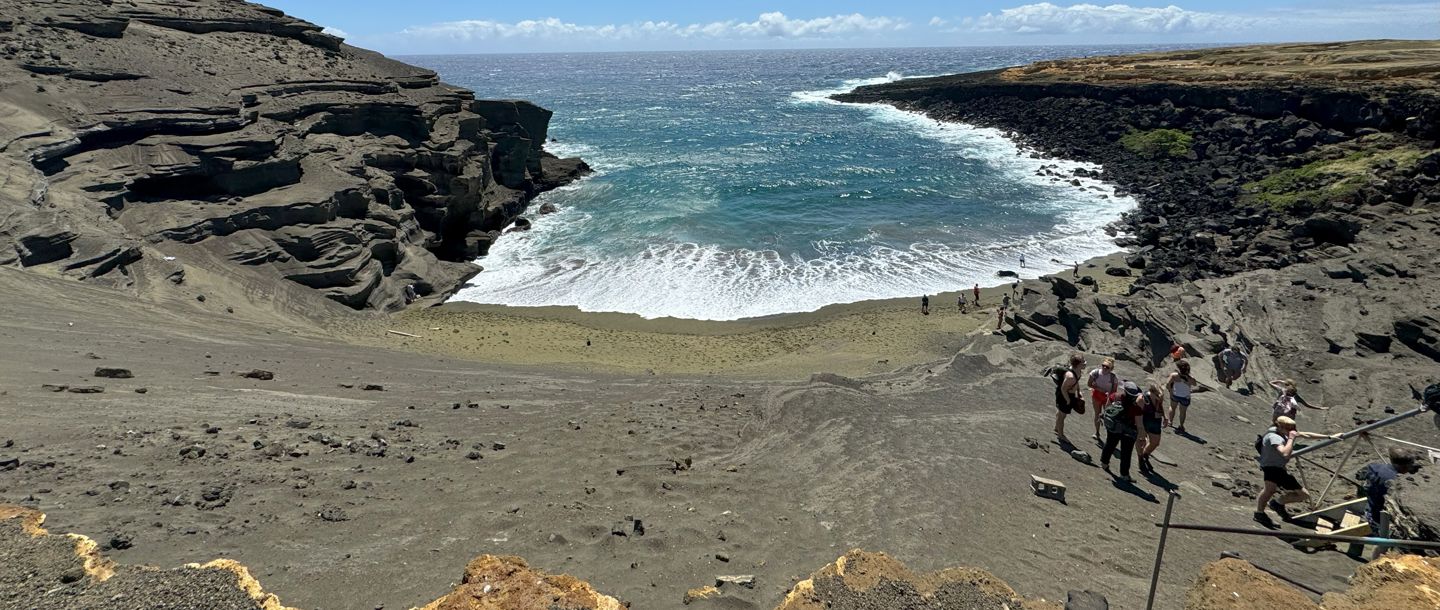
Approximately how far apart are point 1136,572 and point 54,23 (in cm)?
3629

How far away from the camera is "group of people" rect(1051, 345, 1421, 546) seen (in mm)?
7438

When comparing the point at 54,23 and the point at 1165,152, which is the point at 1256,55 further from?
the point at 54,23

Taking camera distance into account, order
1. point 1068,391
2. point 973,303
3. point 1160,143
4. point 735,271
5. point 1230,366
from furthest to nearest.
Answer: point 1160,143
point 735,271
point 973,303
point 1230,366
point 1068,391

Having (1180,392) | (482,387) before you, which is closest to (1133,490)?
(1180,392)

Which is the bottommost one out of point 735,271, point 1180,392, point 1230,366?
point 735,271

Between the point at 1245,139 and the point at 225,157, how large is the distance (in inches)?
2255

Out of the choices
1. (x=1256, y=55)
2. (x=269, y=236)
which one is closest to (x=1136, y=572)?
(x=269, y=236)

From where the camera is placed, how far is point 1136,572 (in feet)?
22.8

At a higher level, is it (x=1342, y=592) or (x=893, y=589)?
(x=893, y=589)

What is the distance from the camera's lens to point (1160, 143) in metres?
52.8

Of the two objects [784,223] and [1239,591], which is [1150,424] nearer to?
[1239,591]

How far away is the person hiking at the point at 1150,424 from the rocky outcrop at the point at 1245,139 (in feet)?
61.9

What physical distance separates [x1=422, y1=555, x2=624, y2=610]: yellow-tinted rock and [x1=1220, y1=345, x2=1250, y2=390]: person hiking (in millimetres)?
13524

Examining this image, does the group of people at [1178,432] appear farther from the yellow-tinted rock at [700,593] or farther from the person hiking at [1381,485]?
the yellow-tinted rock at [700,593]
